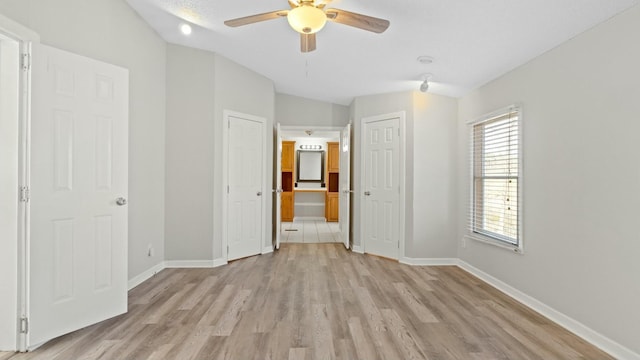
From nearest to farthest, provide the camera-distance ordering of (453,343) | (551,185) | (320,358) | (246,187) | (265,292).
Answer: (320,358), (453,343), (551,185), (265,292), (246,187)

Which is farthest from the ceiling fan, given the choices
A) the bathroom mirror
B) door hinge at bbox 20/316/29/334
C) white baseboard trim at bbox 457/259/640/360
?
the bathroom mirror

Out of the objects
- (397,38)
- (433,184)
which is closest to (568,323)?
(433,184)

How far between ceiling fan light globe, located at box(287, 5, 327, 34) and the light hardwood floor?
2258 mm

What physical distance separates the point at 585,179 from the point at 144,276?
4306 millimetres

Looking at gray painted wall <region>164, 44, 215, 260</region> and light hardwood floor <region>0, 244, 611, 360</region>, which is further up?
gray painted wall <region>164, 44, 215, 260</region>

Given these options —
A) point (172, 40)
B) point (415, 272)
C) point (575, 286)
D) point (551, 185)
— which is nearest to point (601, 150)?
point (551, 185)

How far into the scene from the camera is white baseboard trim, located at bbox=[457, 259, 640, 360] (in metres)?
2.13

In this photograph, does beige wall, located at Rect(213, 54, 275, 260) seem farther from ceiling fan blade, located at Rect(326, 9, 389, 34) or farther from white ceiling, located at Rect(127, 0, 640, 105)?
ceiling fan blade, located at Rect(326, 9, 389, 34)

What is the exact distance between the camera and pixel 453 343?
2268mm

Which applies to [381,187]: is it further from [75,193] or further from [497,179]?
[75,193]

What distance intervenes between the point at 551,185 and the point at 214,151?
12.2ft

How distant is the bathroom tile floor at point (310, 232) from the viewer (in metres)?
6.17

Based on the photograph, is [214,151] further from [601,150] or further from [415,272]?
[601,150]

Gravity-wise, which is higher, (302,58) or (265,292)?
(302,58)
